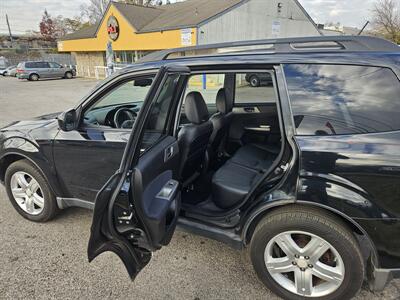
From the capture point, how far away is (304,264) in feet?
6.35

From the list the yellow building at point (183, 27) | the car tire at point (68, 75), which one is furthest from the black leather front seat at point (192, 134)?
the car tire at point (68, 75)

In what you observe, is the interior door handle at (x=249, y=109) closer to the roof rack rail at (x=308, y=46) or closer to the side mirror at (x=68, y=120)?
the roof rack rail at (x=308, y=46)

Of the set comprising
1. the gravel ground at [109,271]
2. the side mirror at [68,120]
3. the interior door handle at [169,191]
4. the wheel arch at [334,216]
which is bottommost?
the gravel ground at [109,271]

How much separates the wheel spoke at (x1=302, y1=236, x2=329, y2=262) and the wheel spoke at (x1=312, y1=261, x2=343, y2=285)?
6 cm

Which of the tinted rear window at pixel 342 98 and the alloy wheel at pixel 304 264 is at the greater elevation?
the tinted rear window at pixel 342 98

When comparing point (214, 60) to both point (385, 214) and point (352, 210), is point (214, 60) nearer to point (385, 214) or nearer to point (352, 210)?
point (352, 210)

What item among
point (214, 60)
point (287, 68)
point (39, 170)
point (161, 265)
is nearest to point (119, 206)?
point (161, 265)

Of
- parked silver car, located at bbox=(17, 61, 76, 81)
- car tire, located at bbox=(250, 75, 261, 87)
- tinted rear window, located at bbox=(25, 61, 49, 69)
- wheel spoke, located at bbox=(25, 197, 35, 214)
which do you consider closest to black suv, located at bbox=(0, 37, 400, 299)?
car tire, located at bbox=(250, 75, 261, 87)

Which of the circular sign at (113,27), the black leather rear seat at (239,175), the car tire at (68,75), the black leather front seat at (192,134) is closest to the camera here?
the black leather rear seat at (239,175)

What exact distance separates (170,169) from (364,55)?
1548 millimetres

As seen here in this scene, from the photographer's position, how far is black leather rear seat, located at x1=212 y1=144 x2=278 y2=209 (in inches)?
92.4

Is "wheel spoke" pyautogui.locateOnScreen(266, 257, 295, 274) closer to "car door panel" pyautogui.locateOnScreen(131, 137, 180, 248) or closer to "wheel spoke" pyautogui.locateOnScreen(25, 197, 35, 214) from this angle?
"car door panel" pyautogui.locateOnScreen(131, 137, 180, 248)

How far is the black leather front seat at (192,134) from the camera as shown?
8.07 feet

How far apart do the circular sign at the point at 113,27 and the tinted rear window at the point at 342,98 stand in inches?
911
